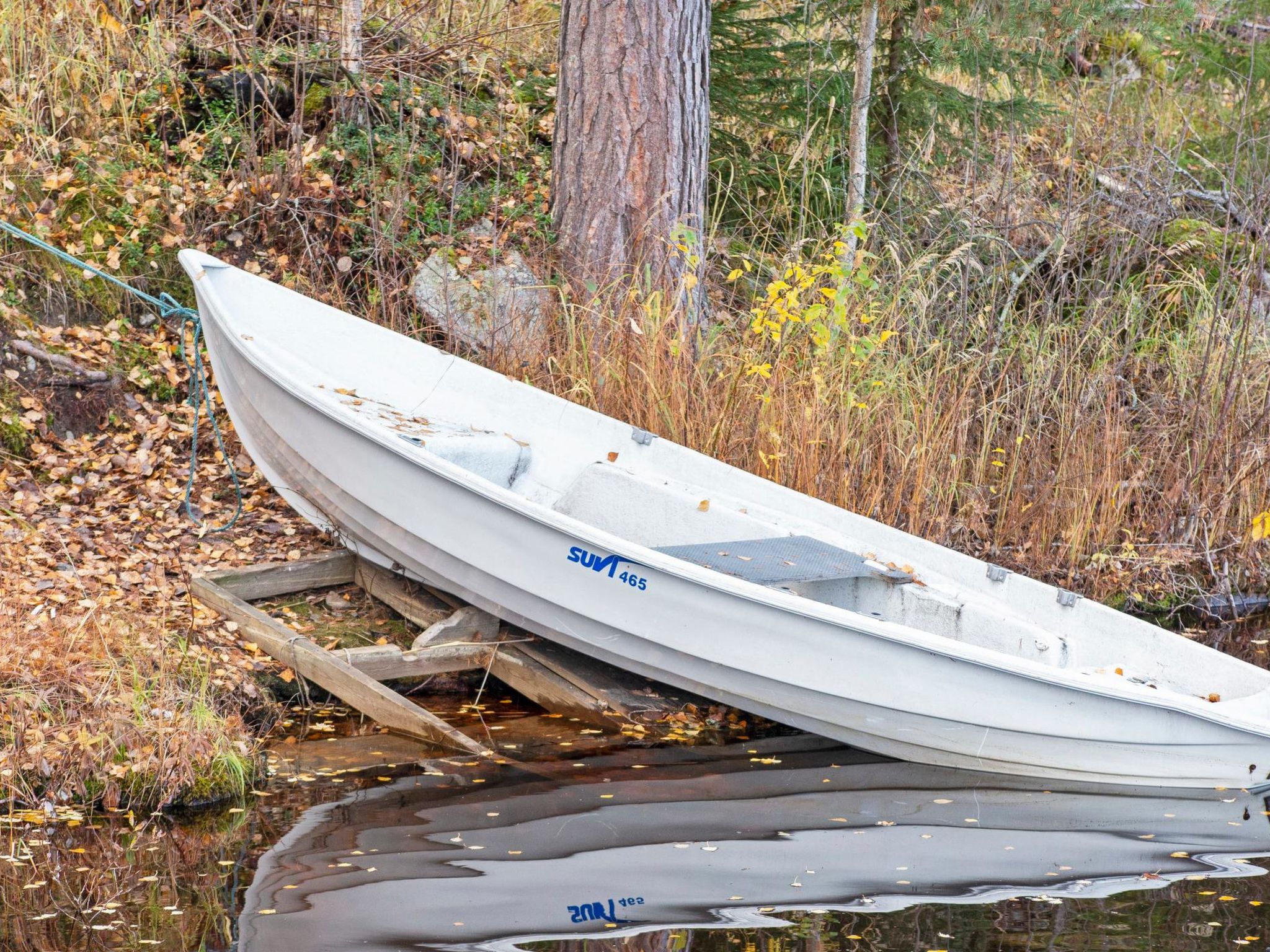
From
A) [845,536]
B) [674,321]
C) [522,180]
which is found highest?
[522,180]

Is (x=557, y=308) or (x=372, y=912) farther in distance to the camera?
(x=557, y=308)

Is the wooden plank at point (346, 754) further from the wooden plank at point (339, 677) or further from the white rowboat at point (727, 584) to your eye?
the white rowboat at point (727, 584)

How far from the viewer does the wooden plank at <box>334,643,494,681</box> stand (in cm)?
470

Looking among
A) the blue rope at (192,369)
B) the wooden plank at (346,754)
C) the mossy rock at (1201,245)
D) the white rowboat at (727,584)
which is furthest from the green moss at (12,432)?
the mossy rock at (1201,245)

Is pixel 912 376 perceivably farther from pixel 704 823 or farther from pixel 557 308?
pixel 704 823

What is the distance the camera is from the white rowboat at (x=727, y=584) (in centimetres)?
416

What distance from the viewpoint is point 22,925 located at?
3.15 meters

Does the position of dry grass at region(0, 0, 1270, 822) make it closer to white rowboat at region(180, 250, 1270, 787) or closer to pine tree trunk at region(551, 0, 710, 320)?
pine tree trunk at region(551, 0, 710, 320)

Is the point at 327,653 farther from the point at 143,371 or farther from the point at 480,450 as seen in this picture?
the point at 143,371

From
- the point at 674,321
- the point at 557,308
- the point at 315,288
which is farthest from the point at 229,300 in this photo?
the point at 674,321

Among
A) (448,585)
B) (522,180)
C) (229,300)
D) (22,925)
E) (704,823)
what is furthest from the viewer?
(522,180)

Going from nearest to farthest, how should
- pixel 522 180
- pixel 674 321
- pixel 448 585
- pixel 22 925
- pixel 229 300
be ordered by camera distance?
pixel 22 925, pixel 448 585, pixel 229 300, pixel 674 321, pixel 522 180

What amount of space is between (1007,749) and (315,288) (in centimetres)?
412

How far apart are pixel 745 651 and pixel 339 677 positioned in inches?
56.6
